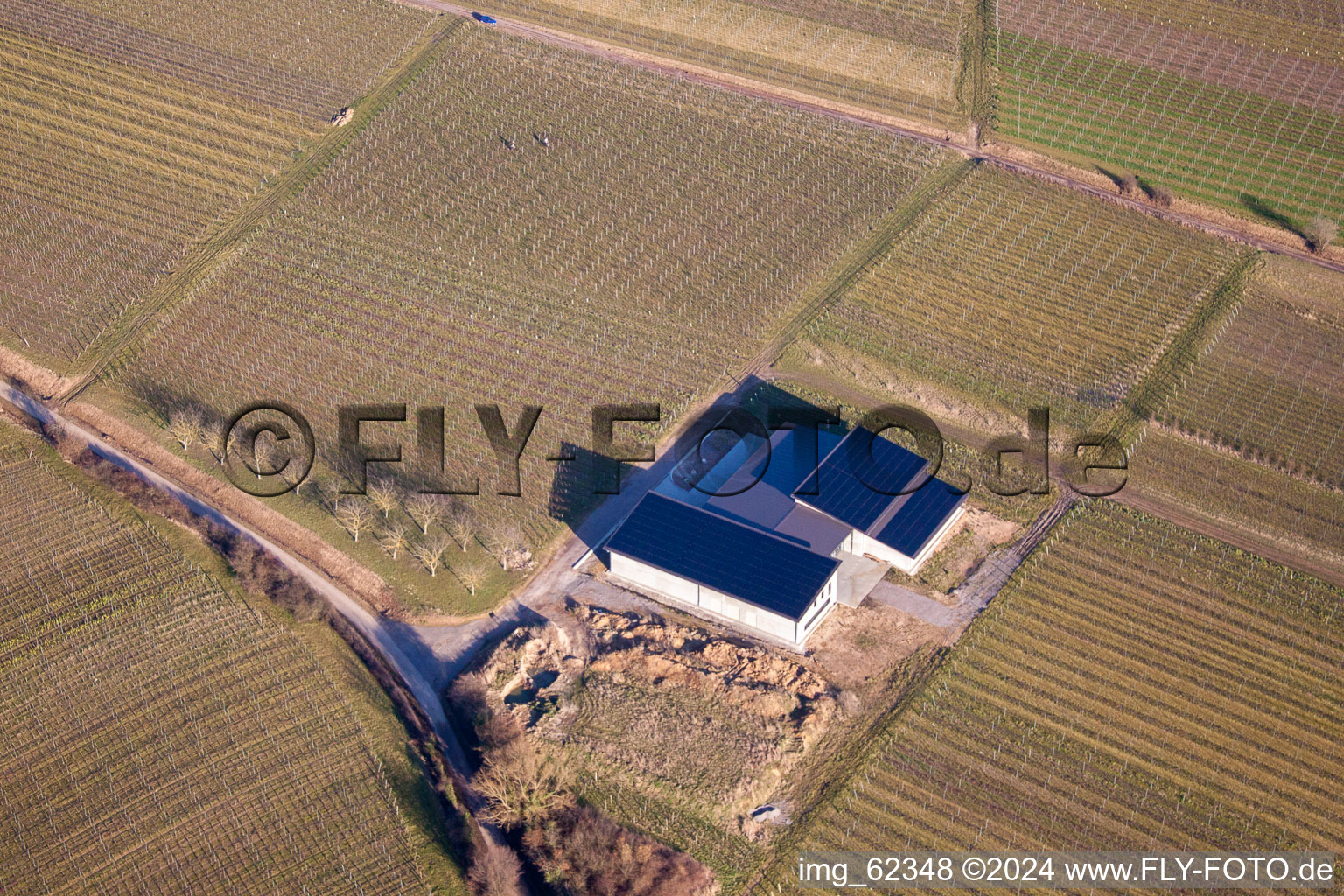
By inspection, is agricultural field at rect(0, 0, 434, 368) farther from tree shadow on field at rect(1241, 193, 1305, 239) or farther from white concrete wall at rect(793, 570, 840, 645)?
tree shadow on field at rect(1241, 193, 1305, 239)

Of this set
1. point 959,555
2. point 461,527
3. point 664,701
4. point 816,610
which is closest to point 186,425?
point 461,527

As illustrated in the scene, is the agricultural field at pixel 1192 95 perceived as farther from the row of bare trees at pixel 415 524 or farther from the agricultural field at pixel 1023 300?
the row of bare trees at pixel 415 524

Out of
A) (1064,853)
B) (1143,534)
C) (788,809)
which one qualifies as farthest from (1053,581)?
(788,809)

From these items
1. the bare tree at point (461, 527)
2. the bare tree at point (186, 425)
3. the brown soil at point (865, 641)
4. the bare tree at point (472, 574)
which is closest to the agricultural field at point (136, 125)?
the bare tree at point (186, 425)

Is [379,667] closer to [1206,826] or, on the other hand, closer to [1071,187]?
[1206,826]

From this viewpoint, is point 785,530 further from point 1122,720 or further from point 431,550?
point 431,550

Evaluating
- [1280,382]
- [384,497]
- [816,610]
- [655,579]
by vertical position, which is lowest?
[1280,382]
